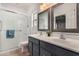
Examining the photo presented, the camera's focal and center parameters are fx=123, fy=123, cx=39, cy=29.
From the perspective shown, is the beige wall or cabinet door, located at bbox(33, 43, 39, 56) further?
cabinet door, located at bbox(33, 43, 39, 56)

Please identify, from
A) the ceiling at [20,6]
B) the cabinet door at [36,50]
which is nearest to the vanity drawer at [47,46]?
the cabinet door at [36,50]

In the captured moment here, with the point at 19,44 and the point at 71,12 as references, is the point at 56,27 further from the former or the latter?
the point at 19,44

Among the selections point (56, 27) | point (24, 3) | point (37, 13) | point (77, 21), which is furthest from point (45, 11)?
point (77, 21)

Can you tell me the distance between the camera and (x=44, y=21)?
269 centimetres

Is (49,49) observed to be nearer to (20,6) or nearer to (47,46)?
(47,46)

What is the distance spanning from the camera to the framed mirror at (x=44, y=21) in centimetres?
264

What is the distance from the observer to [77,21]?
1812mm

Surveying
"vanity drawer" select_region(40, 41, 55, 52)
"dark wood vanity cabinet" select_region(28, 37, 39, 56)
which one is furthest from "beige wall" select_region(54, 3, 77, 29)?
"dark wood vanity cabinet" select_region(28, 37, 39, 56)

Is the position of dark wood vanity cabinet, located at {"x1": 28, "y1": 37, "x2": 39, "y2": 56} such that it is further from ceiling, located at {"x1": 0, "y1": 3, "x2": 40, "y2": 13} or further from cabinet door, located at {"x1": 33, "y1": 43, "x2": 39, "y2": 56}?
ceiling, located at {"x1": 0, "y1": 3, "x2": 40, "y2": 13}

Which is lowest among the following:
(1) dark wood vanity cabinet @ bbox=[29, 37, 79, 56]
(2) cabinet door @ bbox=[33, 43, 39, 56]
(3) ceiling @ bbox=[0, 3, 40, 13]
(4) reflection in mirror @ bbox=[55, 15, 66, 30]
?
(2) cabinet door @ bbox=[33, 43, 39, 56]

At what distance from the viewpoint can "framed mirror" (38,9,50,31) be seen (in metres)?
2.64

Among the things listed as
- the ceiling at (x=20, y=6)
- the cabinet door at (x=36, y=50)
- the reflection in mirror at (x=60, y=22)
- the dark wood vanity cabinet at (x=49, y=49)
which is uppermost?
the ceiling at (x=20, y=6)

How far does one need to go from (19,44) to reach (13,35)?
184 mm

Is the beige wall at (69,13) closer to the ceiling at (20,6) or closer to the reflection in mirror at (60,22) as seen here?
the reflection in mirror at (60,22)
